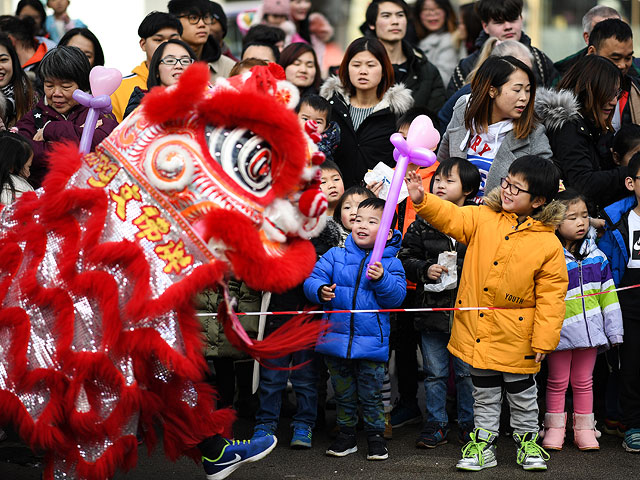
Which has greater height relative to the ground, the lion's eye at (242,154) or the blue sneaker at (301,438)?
the lion's eye at (242,154)

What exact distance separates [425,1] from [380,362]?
451 cm

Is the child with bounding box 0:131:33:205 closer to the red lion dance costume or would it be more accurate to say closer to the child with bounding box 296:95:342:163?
the red lion dance costume

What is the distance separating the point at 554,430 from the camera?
4785 mm

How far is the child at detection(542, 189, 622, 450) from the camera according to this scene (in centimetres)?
476

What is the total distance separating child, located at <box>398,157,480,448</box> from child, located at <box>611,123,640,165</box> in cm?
96

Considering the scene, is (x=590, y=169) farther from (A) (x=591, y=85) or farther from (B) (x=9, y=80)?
(B) (x=9, y=80)

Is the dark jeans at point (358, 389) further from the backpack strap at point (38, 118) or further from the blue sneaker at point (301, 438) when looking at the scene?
the backpack strap at point (38, 118)

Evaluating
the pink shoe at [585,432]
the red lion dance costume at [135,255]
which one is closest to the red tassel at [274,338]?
the red lion dance costume at [135,255]

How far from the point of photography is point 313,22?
353 inches

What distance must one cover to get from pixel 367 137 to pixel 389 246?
1282mm

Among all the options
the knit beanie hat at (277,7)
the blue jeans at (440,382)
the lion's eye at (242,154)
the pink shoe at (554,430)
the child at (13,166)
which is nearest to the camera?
the lion's eye at (242,154)

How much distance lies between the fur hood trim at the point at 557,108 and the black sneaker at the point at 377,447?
2.03 metres

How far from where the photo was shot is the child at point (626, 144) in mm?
5266

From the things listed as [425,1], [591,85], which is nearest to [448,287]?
[591,85]
